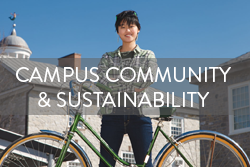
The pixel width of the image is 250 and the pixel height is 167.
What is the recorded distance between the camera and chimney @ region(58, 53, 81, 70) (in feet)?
86.5

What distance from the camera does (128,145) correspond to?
73.2ft

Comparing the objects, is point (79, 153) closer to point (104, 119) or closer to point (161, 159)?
point (104, 119)

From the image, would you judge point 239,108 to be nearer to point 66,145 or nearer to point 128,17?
point 128,17

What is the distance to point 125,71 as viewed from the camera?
3.54 m

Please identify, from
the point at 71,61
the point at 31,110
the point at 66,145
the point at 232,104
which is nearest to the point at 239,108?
the point at 232,104

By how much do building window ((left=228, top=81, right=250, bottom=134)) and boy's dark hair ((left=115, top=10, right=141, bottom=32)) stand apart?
12.9 m

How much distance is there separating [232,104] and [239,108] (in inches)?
16.3

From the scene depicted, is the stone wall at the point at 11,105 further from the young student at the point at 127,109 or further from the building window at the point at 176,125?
the young student at the point at 127,109

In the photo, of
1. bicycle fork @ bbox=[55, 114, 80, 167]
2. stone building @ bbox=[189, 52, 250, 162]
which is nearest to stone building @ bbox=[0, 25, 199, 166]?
stone building @ bbox=[189, 52, 250, 162]

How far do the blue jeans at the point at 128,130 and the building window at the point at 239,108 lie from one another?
12.9 metres

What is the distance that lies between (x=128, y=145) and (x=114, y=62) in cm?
1909

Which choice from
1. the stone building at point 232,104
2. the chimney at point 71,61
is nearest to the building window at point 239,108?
the stone building at point 232,104

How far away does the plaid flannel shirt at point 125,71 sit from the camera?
11.4 feet

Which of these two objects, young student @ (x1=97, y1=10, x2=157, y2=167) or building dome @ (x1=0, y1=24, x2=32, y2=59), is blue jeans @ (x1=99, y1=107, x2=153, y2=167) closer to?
young student @ (x1=97, y1=10, x2=157, y2=167)
